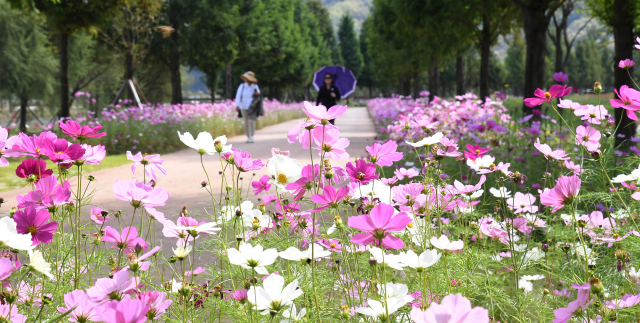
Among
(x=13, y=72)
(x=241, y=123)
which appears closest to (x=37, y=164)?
(x=241, y=123)

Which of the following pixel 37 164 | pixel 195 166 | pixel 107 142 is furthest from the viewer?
pixel 107 142

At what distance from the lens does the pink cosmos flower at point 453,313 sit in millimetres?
588

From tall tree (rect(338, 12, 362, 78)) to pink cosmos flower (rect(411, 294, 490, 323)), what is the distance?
64.9 metres

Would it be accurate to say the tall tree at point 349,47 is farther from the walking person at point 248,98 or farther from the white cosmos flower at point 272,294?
the white cosmos flower at point 272,294

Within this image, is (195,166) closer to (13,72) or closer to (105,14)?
(105,14)

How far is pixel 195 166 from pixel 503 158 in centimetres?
470

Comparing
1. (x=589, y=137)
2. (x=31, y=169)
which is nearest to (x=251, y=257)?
(x=31, y=169)

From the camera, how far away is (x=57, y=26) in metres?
12.0

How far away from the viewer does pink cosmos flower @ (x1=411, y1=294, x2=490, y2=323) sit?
23.1 inches

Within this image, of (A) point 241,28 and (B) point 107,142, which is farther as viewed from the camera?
(A) point 241,28

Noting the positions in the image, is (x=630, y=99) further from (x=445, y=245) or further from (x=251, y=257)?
(x=251, y=257)

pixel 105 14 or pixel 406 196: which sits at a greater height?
pixel 105 14

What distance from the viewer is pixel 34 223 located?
111cm

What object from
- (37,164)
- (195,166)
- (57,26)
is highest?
(57,26)
